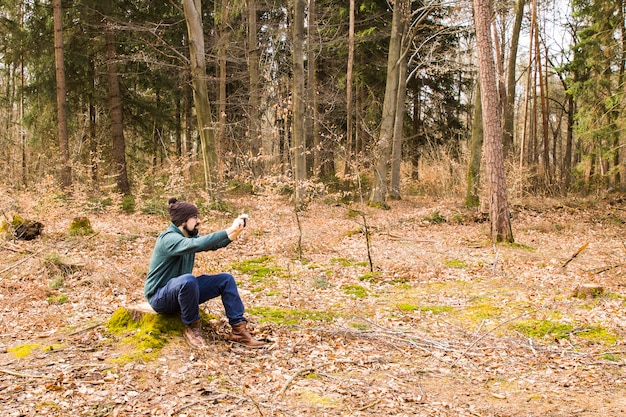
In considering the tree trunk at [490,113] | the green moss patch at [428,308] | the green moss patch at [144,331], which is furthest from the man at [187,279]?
the tree trunk at [490,113]

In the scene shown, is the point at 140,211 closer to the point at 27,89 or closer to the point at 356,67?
the point at 27,89

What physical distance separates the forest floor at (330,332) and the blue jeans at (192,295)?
32 centimetres

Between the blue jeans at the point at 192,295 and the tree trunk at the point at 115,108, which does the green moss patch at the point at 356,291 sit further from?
the tree trunk at the point at 115,108

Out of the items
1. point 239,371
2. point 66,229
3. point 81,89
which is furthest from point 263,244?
point 81,89

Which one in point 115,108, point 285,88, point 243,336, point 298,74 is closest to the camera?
point 243,336

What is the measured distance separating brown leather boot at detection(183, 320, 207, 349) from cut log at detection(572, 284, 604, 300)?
16.7 ft

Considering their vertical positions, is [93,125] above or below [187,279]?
above

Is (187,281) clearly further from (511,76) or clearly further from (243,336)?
(511,76)

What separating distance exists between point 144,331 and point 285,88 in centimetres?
1712

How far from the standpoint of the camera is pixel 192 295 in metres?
4.62

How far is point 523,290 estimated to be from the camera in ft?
24.0

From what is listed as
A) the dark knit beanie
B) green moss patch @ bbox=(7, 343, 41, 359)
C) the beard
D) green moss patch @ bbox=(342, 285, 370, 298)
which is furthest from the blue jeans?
green moss patch @ bbox=(342, 285, 370, 298)

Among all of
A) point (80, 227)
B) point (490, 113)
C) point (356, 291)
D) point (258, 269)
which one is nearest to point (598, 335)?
point (356, 291)

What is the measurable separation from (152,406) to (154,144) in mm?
19399
